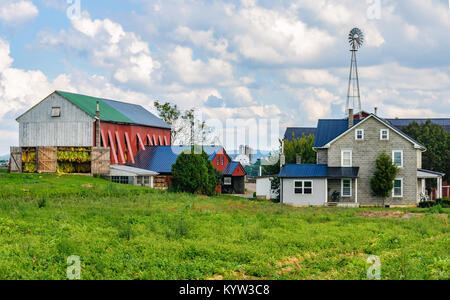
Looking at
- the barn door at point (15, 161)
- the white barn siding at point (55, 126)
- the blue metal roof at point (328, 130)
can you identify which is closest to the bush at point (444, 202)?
the blue metal roof at point (328, 130)

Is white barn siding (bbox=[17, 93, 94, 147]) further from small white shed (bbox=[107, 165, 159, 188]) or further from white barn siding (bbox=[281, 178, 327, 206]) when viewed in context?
white barn siding (bbox=[281, 178, 327, 206])

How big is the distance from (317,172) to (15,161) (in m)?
28.5

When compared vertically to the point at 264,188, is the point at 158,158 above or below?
above

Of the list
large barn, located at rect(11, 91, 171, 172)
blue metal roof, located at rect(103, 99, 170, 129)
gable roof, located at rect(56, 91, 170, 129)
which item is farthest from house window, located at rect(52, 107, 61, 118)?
blue metal roof, located at rect(103, 99, 170, 129)

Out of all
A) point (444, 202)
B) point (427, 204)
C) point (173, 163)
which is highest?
point (173, 163)

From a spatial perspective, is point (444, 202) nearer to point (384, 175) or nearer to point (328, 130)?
point (384, 175)

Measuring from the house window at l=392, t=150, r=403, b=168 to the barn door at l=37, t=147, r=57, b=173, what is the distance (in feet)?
98.9

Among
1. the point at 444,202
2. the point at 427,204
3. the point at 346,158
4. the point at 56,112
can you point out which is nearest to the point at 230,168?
the point at 56,112

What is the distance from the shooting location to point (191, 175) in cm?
4447

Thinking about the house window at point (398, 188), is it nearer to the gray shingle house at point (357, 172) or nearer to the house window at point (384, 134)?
the gray shingle house at point (357, 172)

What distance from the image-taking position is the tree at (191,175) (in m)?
44.4

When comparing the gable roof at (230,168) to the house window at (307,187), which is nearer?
the house window at (307,187)

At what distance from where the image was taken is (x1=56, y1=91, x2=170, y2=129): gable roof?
5340 centimetres

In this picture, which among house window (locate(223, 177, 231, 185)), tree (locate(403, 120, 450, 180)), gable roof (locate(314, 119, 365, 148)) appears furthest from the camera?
house window (locate(223, 177, 231, 185))
